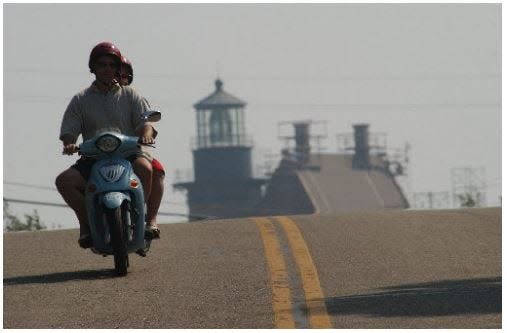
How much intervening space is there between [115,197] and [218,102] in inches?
6917

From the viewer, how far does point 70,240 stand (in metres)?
20.7

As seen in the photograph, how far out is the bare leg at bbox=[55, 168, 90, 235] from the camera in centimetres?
1642

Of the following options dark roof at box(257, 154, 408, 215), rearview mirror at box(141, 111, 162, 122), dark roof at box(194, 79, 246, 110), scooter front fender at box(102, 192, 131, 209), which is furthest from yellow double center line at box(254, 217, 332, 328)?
dark roof at box(194, 79, 246, 110)

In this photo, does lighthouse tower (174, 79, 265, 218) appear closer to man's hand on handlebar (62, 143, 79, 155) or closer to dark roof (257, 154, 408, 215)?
dark roof (257, 154, 408, 215)

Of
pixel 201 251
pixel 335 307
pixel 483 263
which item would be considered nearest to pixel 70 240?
pixel 201 251

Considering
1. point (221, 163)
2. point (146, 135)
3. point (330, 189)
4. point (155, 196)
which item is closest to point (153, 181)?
point (155, 196)

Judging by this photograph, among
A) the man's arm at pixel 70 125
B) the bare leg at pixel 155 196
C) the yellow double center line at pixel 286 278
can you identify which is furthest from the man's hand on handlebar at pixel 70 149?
the yellow double center line at pixel 286 278

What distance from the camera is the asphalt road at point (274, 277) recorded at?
44.5 ft

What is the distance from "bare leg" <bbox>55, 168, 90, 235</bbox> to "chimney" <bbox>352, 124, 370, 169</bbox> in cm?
15480

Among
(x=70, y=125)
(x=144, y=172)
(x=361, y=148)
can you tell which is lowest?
(x=361, y=148)

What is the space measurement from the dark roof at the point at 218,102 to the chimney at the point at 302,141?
16160 millimetres

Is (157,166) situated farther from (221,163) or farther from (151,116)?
(221,163)

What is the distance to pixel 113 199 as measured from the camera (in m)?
16.0

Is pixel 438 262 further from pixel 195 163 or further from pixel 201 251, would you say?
pixel 195 163
